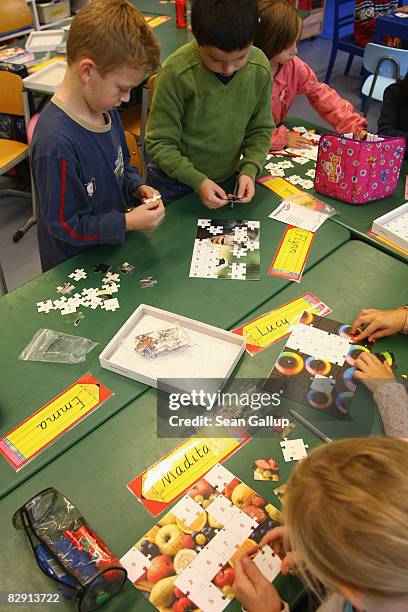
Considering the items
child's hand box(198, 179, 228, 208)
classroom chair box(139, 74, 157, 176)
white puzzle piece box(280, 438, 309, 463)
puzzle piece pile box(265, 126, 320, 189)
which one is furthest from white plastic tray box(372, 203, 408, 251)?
classroom chair box(139, 74, 157, 176)

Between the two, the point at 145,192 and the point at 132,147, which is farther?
the point at 132,147

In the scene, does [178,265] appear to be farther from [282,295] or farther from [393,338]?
[393,338]

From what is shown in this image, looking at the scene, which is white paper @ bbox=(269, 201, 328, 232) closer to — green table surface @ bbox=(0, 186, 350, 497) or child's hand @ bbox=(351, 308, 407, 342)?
green table surface @ bbox=(0, 186, 350, 497)

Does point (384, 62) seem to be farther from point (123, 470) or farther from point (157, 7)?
point (123, 470)

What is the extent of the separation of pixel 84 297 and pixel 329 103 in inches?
69.8

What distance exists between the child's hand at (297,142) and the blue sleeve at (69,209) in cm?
113

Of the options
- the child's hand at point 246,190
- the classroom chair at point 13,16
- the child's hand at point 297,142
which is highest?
the classroom chair at point 13,16

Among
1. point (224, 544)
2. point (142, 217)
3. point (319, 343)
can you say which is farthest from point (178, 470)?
point (142, 217)

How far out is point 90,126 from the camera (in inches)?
66.3

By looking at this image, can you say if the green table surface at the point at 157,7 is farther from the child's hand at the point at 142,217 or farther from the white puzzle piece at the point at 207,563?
the white puzzle piece at the point at 207,563

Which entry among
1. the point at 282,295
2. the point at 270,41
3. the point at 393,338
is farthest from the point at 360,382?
the point at 270,41

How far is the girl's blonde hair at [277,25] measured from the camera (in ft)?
7.17

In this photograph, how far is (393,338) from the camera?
1.56 meters

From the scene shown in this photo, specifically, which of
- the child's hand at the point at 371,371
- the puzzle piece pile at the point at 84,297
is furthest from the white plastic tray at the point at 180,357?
the child's hand at the point at 371,371
